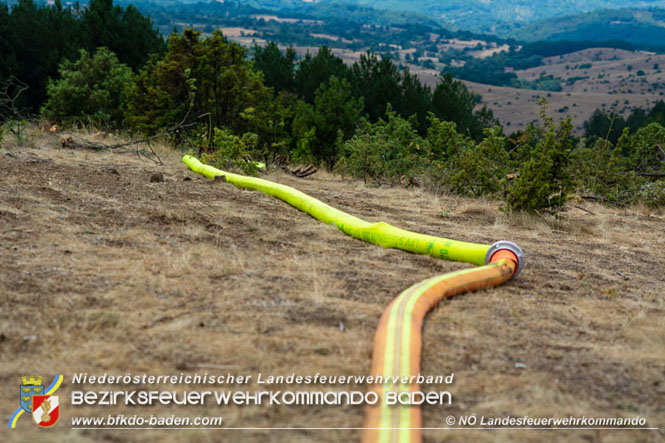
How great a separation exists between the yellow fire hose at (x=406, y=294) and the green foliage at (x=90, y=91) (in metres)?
15.7

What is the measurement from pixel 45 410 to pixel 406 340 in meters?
1.58

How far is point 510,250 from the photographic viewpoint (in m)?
3.91

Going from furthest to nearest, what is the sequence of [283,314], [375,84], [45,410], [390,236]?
[375,84] < [390,236] < [283,314] < [45,410]

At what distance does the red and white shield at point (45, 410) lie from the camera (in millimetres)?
1898

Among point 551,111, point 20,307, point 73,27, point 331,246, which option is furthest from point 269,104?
point 551,111

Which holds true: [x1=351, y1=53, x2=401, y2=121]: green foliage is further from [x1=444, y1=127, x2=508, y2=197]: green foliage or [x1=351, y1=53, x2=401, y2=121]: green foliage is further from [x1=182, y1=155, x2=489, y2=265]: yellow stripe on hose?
[x1=182, y1=155, x2=489, y2=265]: yellow stripe on hose

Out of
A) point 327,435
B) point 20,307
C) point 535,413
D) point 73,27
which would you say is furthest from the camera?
point 73,27

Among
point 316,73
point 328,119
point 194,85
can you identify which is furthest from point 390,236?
point 316,73

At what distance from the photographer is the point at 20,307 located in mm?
2686

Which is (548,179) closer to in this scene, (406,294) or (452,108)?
(406,294)

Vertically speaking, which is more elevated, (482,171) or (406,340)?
(482,171)

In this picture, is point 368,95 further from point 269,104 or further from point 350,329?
point 350,329

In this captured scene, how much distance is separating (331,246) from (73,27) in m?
32.8

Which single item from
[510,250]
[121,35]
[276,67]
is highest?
[121,35]
